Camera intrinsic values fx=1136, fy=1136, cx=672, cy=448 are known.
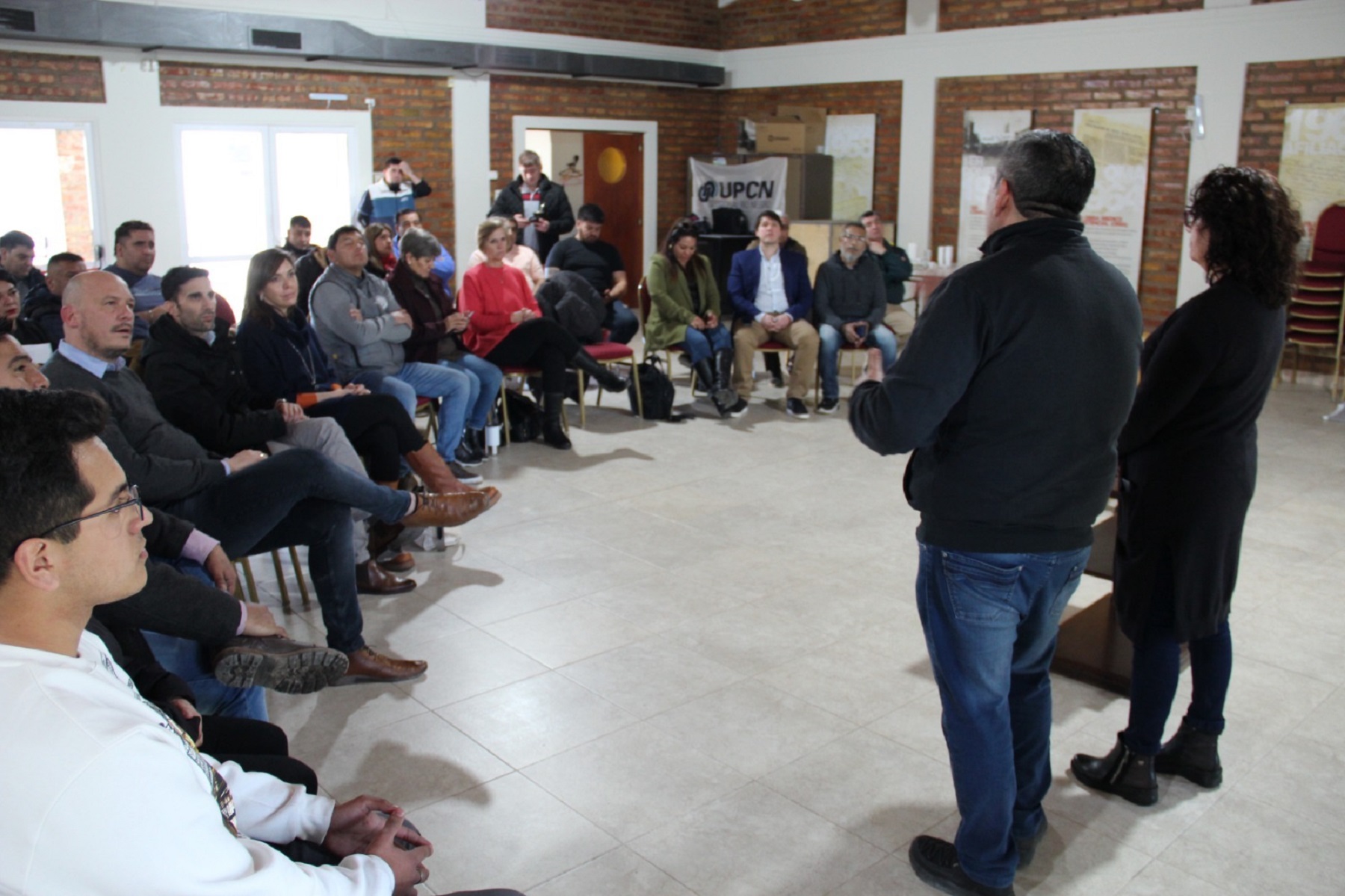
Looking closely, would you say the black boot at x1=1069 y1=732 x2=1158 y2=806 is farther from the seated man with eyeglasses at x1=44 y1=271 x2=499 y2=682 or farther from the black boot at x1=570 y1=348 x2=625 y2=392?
the black boot at x1=570 y1=348 x2=625 y2=392

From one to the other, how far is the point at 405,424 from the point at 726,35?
9.17 metres

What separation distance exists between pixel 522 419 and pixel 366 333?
4.66ft

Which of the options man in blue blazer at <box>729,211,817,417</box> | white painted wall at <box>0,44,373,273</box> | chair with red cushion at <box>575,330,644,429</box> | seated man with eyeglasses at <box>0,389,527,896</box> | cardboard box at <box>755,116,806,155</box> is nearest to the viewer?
seated man with eyeglasses at <box>0,389,527,896</box>

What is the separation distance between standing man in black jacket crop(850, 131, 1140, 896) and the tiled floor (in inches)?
23.2

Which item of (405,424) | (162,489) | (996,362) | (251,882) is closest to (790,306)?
(405,424)

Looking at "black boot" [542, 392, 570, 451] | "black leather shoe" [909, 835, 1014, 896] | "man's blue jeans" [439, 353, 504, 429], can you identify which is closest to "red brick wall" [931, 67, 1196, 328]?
"black boot" [542, 392, 570, 451]

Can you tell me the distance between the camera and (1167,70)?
30.2 feet

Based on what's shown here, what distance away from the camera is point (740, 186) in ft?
38.0

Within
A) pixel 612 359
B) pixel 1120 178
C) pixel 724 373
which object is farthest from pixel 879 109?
pixel 612 359

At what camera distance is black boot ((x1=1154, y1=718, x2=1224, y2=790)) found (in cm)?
282

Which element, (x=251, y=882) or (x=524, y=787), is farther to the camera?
(x=524, y=787)

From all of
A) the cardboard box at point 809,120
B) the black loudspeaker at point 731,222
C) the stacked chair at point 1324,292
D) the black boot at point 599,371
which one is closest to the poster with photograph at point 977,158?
the cardboard box at point 809,120

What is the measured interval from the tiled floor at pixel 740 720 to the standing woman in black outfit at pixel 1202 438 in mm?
439

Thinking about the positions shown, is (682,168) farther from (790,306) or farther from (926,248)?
(790,306)
